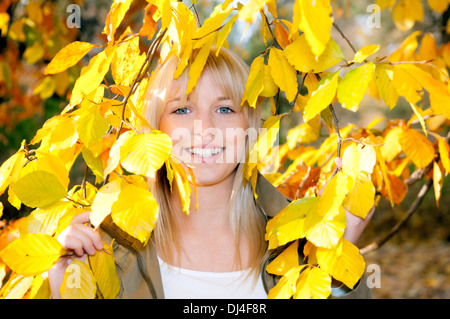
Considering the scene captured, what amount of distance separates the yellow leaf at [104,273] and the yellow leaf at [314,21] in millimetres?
459

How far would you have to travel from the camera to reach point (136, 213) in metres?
0.65

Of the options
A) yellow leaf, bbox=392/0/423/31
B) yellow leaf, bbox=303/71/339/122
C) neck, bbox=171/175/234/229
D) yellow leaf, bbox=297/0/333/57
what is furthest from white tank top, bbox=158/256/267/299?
yellow leaf, bbox=392/0/423/31

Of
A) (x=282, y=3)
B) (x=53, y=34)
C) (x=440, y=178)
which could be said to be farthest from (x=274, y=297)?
(x=282, y=3)

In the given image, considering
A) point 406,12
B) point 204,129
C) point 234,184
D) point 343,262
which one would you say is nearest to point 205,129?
point 204,129

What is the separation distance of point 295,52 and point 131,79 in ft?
1.20

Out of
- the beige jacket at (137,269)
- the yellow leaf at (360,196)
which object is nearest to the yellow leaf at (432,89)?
the yellow leaf at (360,196)

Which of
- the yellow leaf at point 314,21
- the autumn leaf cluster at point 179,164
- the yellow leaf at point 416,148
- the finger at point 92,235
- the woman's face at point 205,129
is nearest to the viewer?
the yellow leaf at point 314,21

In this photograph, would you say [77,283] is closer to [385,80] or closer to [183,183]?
[183,183]

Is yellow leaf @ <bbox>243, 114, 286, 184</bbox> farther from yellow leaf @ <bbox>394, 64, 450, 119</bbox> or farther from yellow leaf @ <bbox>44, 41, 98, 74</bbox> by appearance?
A: yellow leaf @ <bbox>44, 41, 98, 74</bbox>

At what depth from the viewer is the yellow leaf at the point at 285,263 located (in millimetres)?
833

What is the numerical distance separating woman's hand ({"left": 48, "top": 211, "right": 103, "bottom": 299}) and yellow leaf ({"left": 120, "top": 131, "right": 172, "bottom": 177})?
0.19 metres

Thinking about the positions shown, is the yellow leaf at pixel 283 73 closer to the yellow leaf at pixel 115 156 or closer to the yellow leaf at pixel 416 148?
the yellow leaf at pixel 115 156

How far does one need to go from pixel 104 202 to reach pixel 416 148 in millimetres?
834

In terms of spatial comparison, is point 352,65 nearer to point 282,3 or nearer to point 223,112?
point 223,112
